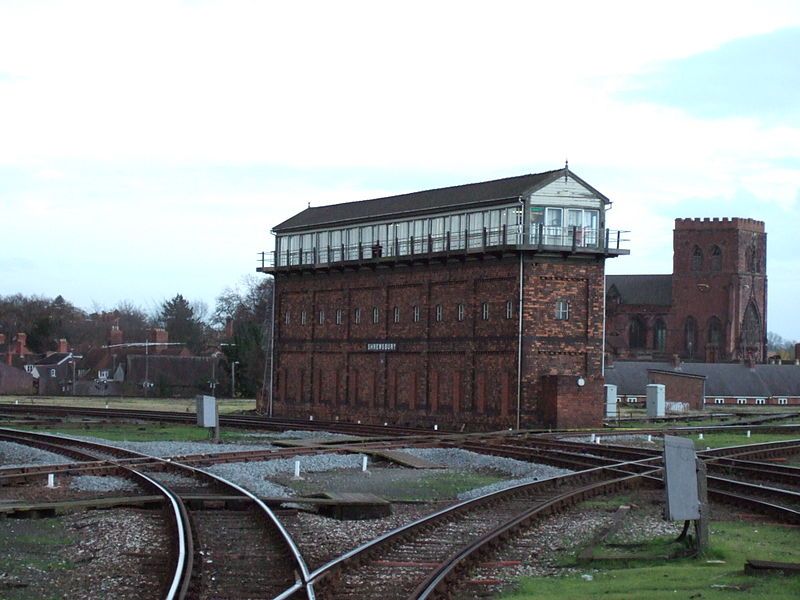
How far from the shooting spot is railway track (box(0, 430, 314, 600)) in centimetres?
1216

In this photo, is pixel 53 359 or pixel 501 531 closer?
pixel 501 531

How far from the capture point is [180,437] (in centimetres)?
4009

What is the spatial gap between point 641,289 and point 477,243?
8500cm

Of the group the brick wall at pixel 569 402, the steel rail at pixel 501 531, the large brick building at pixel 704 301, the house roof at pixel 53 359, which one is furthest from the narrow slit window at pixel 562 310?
the house roof at pixel 53 359

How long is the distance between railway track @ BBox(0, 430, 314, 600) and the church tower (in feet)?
347

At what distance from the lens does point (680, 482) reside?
14133mm

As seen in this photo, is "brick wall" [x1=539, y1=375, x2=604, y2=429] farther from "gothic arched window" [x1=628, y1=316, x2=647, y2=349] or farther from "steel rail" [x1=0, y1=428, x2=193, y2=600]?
"gothic arched window" [x1=628, y1=316, x2=647, y2=349]

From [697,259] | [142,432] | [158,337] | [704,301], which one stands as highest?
[697,259]

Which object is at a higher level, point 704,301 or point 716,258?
point 716,258

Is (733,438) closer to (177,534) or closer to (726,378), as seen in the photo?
(177,534)

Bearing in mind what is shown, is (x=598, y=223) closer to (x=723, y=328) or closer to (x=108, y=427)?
(x=108, y=427)

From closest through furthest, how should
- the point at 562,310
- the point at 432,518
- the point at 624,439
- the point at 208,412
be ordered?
1. the point at 432,518
2. the point at 208,412
3. the point at 624,439
4. the point at 562,310

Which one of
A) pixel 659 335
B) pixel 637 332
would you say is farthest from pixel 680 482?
pixel 637 332

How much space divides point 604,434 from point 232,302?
114 meters
